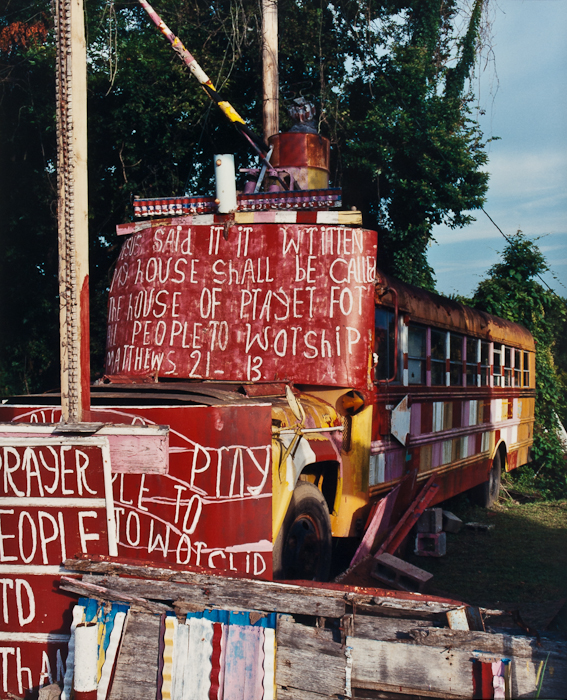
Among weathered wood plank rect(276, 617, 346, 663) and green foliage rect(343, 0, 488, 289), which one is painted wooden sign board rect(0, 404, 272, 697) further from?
A: green foliage rect(343, 0, 488, 289)

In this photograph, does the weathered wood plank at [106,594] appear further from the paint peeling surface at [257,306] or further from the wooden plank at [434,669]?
the paint peeling surface at [257,306]

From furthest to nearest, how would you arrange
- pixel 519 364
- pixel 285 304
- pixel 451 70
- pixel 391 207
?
1. pixel 451 70
2. pixel 391 207
3. pixel 519 364
4. pixel 285 304

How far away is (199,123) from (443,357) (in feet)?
23.6

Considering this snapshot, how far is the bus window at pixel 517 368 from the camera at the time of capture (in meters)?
11.3

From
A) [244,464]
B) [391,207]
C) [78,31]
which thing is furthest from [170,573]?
[391,207]

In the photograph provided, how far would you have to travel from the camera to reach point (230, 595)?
3.07 meters

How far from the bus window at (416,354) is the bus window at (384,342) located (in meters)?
0.49

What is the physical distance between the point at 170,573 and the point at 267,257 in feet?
9.27

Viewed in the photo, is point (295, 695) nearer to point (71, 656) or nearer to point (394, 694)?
point (394, 694)

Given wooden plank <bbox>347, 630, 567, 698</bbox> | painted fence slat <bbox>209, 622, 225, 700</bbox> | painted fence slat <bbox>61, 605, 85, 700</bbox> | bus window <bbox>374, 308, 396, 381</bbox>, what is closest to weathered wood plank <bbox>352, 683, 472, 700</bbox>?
wooden plank <bbox>347, 630, 567, 698</bbox>

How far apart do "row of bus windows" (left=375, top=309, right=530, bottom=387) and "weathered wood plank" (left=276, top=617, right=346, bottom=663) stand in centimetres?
A: 268

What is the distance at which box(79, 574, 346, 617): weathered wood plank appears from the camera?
3.00 m

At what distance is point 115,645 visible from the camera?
3.04m

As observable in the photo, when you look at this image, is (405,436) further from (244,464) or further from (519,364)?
(519,364)
